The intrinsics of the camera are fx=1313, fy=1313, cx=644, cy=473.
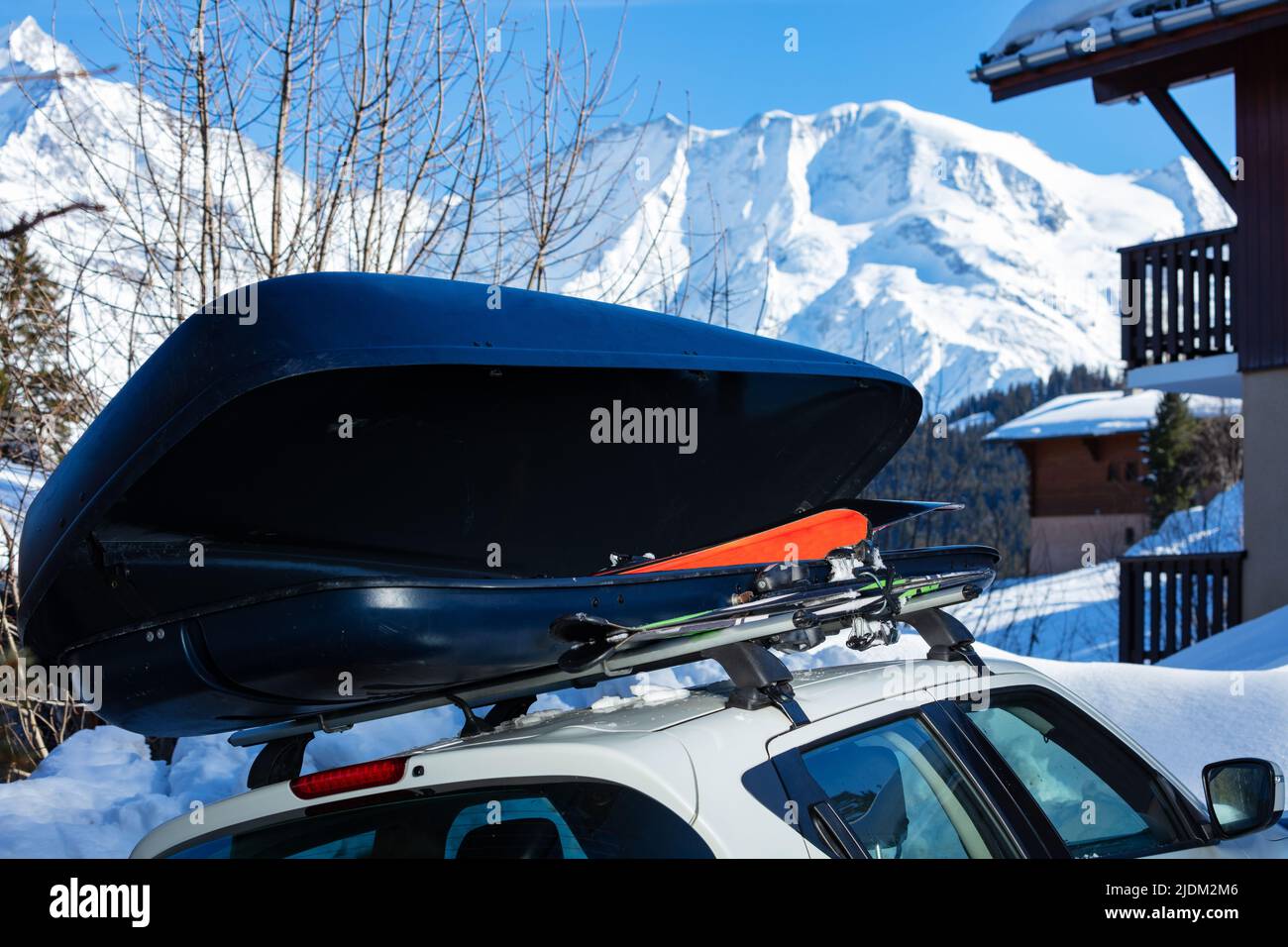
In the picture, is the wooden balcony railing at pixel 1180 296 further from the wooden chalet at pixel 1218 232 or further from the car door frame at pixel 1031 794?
the car door frame at pixel 1031 794

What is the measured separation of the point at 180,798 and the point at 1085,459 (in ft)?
124

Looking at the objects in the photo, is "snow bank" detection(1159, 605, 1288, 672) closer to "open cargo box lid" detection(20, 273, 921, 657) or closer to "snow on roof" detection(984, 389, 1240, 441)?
"open cargo box lid" detection(20, 273, 921, 657)

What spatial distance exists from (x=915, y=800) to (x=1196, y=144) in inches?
538

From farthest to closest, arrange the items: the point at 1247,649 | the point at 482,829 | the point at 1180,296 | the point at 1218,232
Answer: the point at 1180,296 < the point at 1218,232 < the point at 1247,649 < the point at 482,829

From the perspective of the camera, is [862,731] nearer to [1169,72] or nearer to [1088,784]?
[1088,784]

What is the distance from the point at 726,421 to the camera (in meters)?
3.25

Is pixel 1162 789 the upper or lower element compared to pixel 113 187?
lower

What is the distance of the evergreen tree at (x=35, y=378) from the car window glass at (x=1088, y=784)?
20.3 ft

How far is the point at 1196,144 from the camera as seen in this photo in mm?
14320

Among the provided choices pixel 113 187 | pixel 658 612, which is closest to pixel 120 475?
pixel 658 612

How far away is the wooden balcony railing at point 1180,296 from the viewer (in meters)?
14.7

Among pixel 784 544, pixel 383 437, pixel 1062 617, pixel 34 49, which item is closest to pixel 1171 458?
pixel 1062 617
